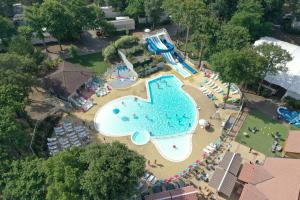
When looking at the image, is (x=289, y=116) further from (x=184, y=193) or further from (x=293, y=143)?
(x=184, y=193)

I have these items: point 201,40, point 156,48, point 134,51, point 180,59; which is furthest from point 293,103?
point 134,51

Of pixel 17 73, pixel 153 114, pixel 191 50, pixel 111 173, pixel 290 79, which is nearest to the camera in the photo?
pixel 111 173

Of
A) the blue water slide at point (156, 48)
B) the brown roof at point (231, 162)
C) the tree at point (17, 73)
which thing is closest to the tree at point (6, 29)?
the tree at point (17, 73)

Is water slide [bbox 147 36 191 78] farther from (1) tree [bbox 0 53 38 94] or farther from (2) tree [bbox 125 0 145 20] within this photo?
(1) tree [bbox 0 53 38 94]

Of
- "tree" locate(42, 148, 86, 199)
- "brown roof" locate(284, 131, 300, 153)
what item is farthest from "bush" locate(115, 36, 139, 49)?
"brown roof" locate(284, 131, 300, 153)

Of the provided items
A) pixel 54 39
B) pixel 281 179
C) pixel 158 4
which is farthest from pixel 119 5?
pixel 281 179

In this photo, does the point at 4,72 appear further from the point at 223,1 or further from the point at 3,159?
the point at 223,1
